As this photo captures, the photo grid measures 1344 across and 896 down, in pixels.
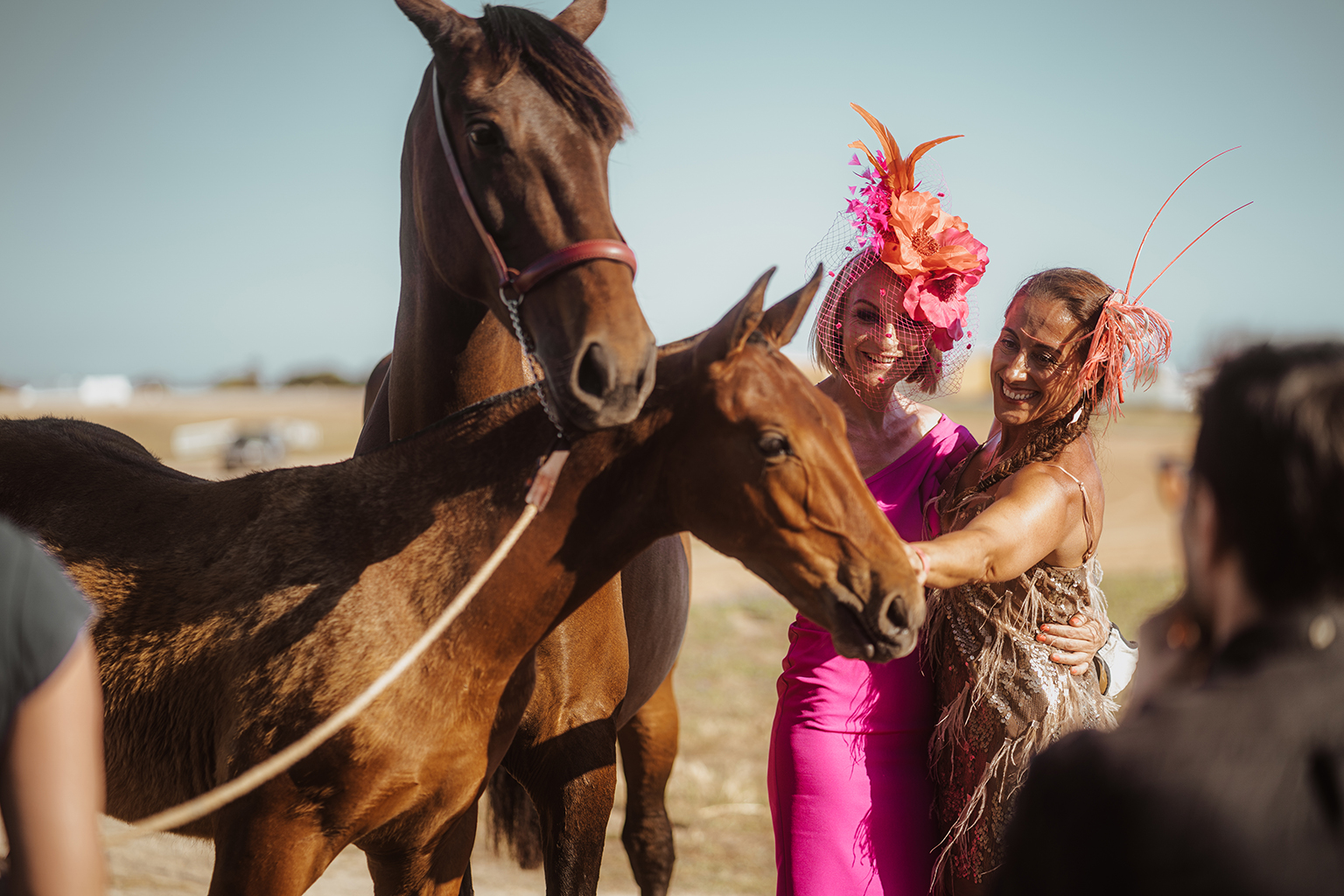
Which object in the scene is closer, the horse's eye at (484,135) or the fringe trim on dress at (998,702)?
the horse's eye at (484,135)

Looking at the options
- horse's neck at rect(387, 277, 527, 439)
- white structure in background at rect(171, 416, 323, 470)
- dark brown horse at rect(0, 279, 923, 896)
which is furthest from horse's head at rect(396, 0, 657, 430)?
white structure in background at rect(171, 416, 323, 470)

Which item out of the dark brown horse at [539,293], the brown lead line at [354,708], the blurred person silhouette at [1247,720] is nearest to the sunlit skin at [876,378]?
the dark brown horse at [539,293]

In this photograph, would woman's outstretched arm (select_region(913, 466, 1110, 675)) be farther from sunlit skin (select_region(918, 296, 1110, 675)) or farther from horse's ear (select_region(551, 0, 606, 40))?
horse's ear (select_region(551, 0, 606, 40))

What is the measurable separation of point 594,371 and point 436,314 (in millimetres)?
938

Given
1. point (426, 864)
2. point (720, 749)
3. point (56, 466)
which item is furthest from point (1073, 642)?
point (720, 749)

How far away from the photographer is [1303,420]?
110cm

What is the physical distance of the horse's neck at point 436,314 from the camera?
262 cm

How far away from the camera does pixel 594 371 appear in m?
2.10

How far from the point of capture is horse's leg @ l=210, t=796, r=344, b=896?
2078mm

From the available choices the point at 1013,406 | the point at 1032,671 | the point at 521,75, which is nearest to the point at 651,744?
the point at 1032,671

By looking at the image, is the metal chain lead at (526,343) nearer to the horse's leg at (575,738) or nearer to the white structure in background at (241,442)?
the horse's leg at (575,738)

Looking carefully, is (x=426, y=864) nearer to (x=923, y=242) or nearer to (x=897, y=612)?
(x=897, y=612)

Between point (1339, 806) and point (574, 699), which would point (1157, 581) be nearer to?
point (574, 699)

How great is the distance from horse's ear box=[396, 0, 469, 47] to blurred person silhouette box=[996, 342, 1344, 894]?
2256mm
